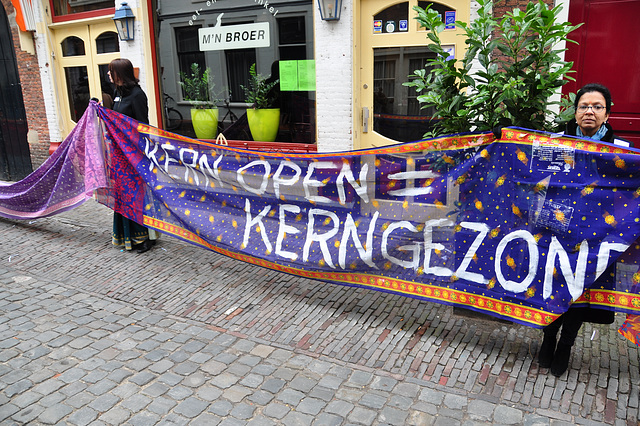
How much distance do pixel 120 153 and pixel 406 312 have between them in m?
3.81

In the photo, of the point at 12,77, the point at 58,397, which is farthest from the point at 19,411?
the point at 12,77

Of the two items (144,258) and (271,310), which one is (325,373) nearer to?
(271,310)

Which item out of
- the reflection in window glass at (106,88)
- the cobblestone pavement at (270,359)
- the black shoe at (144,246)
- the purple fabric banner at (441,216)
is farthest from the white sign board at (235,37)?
the cobblestone pavement at (270,359)

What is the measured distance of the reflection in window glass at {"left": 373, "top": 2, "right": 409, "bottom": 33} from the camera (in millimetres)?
6449

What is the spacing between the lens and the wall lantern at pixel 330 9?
660cm

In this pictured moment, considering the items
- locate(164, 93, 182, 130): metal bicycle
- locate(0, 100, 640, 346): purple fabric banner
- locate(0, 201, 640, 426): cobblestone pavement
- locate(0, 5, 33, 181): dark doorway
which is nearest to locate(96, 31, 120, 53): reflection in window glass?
locate(164, 93, 182, 130): metal bicycle

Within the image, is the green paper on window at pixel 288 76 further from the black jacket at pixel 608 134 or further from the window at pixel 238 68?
the black jacket at pixel 608 134

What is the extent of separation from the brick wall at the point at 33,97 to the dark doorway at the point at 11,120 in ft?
0.52

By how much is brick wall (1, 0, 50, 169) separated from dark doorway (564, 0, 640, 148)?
1004 cm

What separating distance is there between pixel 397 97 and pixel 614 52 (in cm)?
252

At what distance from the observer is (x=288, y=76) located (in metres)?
7.66

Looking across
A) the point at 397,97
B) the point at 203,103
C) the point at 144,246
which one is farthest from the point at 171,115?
the point at 397,97

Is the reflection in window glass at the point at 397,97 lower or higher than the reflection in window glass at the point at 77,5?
lower

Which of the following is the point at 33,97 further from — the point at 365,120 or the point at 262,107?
the point at 365,120
